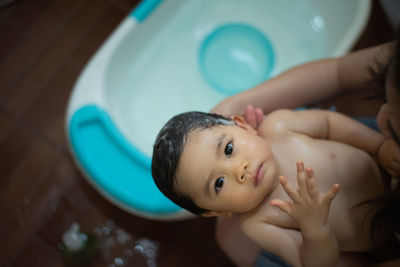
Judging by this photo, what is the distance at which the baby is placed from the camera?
2.51 ft

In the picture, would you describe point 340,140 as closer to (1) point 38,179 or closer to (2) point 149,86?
(2) point 149,86

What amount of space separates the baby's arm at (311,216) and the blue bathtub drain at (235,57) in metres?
0.92

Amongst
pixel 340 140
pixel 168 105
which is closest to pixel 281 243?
pixel 340 140

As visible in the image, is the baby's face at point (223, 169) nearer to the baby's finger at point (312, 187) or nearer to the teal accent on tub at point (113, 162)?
the baby's finger at point (312, 187)

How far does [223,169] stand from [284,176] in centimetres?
18

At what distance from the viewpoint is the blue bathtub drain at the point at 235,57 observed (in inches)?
63.9

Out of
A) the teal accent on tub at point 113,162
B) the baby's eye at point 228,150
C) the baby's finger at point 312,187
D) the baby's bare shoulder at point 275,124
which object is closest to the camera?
the baby's finger at point 312,187

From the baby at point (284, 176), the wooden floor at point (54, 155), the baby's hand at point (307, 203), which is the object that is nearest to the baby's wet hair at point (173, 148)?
the baby at point (284, 176)

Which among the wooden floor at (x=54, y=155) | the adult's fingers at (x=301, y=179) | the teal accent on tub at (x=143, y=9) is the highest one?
the teal accent on tub at (x=143, y=9)

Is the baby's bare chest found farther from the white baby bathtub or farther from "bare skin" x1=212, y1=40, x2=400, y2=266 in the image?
the white baby bathtub

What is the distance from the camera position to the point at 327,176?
0.90 meters

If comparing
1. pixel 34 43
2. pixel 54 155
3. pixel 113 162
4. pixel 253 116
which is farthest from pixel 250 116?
pixel 34 43

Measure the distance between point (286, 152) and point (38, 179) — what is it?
46.6 inches

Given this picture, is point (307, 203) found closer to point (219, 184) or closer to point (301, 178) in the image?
point (301, 178)
